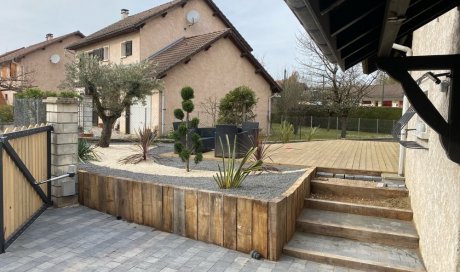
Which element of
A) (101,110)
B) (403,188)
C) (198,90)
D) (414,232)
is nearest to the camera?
Answer: (414,232)

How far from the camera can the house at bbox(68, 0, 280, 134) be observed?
17.1 metres

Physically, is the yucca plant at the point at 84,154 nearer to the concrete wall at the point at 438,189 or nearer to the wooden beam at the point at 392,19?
the concrete wall at the point at 438,189

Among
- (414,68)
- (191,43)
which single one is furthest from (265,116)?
(414,68)

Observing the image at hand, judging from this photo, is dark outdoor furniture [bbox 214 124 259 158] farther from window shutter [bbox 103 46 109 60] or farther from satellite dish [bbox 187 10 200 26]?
window shutter [bbox 103 46 109 60]

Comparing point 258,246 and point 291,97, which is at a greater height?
point 291,97

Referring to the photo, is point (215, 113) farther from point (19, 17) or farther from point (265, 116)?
point (19, 17)

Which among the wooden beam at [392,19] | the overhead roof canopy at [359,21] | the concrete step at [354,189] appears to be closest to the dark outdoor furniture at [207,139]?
the concrete step at [354,189]

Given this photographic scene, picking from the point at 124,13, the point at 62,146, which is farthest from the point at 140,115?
the point at 62,146

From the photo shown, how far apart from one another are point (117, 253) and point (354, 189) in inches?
151

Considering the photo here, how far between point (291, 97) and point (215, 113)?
10.0 meters

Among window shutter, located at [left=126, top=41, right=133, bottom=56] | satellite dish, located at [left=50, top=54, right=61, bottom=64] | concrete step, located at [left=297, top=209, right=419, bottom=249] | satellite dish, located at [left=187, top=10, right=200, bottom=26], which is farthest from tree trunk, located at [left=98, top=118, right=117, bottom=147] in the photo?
satellite dish, located at [left=50, top=54, right=61, bottom=64]

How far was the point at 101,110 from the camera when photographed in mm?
12070

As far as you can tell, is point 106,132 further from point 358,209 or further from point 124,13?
point 124,13

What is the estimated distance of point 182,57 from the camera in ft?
56.4
